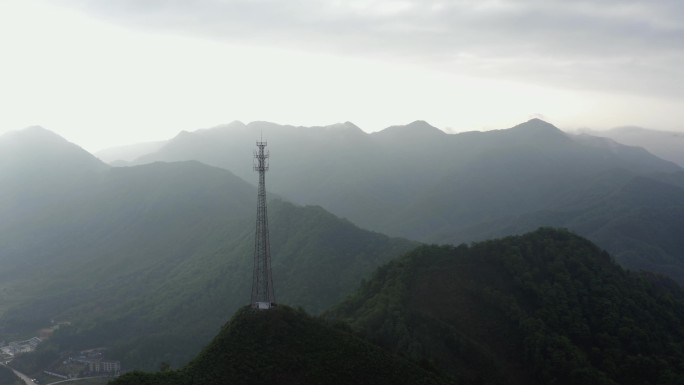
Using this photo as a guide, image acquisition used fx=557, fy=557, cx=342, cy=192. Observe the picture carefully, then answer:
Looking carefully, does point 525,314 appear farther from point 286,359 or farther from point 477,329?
point 286,359

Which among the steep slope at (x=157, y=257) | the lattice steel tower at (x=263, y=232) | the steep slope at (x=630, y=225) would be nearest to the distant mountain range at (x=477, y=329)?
the lattice steel tower at (x=263, y=232)

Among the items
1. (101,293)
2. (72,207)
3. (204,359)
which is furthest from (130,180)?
(204,359)

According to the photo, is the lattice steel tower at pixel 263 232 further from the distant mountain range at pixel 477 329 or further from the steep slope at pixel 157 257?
the steep slope at pixel 157 257

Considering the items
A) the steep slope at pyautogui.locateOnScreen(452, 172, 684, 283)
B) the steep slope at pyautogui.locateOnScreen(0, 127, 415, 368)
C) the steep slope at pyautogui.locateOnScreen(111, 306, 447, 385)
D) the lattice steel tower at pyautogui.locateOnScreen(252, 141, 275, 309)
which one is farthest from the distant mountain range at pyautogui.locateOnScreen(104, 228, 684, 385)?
the steep slope at pyautogui.locateOnScreen(452, 172, 684, 283)

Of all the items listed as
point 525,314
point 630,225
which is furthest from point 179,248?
point 630,225

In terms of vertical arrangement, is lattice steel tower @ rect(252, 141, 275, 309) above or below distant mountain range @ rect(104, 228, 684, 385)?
above

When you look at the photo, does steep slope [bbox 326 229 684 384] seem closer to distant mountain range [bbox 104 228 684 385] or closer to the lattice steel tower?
distant mountain range [bbox 104 228 684 385]
